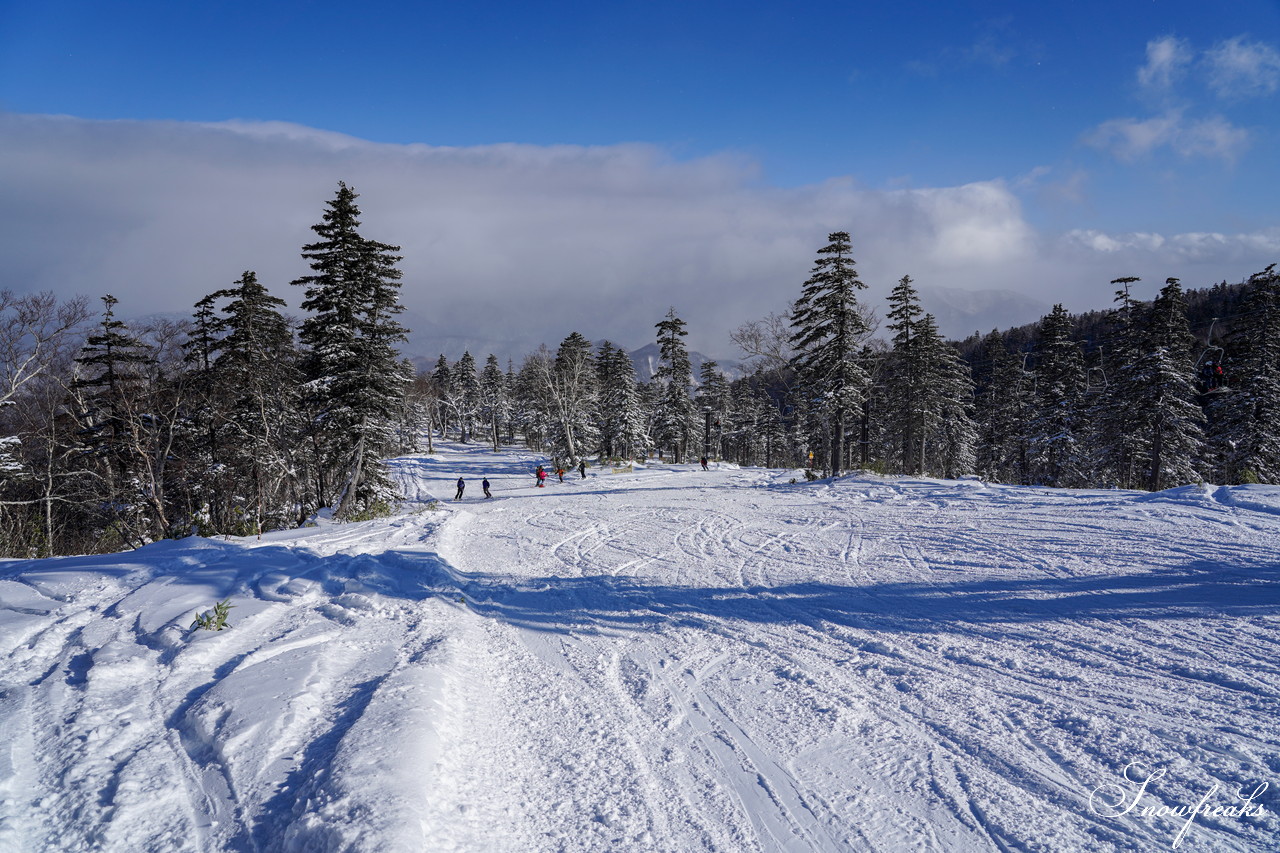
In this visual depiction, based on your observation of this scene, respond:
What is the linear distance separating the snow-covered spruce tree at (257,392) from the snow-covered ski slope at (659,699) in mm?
13550

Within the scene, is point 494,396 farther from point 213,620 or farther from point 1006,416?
point 213,620

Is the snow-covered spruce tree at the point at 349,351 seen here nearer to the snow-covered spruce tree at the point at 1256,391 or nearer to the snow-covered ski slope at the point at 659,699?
the snow-covered ski slope at the point at 659,699

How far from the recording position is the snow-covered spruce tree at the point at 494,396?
225ft

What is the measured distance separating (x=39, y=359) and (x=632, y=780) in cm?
2607

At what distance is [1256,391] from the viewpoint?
28781 millimetres

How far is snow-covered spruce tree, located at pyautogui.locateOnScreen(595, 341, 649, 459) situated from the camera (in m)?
44.2

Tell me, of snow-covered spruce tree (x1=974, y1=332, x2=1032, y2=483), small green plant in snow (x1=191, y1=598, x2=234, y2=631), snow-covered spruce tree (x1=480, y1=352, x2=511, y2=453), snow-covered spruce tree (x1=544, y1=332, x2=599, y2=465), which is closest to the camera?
small green plant in snow (x1=191, y1=598, x2=234, y2=631)

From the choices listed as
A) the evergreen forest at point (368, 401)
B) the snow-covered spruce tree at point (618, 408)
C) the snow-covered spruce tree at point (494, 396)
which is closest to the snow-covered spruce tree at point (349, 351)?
the evergreen forest at point (368, 401)

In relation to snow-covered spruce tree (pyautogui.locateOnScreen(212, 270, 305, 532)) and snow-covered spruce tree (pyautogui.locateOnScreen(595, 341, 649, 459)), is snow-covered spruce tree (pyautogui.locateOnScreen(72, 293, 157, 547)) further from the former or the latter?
snow-covered spruce tree (pyautogui.locateOnScreen(595, 341, 649, 459))

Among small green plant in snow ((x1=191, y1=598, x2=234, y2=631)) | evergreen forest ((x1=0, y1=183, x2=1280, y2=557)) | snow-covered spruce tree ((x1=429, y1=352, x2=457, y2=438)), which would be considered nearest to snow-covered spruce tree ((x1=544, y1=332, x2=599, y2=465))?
evergreen forest ((x1=0, y1=183, x2=1280, y2=557))

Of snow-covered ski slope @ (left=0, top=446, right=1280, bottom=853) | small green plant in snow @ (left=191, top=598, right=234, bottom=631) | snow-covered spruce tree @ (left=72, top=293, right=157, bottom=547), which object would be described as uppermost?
snow-covered spruce tree @ (left=72, top=293, right=157, bottom=547)

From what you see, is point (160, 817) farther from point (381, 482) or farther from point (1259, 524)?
point (381, 482)

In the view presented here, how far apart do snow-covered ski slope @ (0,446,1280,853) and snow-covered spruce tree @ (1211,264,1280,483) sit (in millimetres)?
27025

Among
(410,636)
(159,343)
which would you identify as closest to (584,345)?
(159,343)
